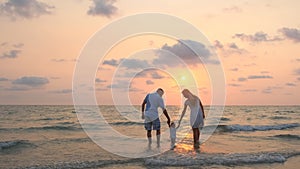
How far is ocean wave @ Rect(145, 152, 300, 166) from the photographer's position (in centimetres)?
895

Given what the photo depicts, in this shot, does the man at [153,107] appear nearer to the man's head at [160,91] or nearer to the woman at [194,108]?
the man's head at [160,91]

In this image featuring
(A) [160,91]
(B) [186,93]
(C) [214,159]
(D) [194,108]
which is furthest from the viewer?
(D) [194,108]

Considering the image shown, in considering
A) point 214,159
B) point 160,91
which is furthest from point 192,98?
point 214,159

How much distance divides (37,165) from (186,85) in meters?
5.59

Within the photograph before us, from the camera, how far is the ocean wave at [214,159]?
8945 mm

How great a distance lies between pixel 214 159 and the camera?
30.8 feet

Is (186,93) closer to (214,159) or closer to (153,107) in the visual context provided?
(153,107)

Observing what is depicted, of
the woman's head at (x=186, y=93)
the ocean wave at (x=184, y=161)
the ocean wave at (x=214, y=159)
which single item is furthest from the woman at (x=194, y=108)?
the ocean wave at (x=184, y=161)

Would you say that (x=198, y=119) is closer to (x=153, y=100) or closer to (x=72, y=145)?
(x=153, y=100)

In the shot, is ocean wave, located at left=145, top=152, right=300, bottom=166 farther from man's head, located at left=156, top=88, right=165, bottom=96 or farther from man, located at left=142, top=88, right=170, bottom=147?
man's head, located at left=156, top=88, right=165, bottom=96

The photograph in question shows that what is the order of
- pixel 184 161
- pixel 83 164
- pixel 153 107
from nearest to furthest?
pixel 83 164, pixel 184 161, pixel 153 107

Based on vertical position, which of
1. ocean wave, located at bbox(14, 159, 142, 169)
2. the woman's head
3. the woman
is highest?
the woman's head

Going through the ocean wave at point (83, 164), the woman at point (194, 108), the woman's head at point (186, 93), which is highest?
the woman's head at point (186, 93)

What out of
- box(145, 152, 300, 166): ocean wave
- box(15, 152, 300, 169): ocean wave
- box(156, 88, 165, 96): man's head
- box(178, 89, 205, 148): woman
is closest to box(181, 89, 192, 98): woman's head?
box(178, 89, 205, 148): woman
